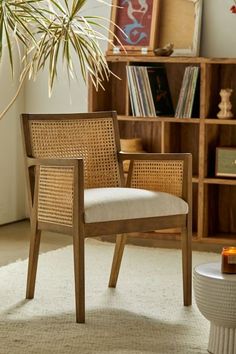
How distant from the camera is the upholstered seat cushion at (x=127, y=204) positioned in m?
3.68

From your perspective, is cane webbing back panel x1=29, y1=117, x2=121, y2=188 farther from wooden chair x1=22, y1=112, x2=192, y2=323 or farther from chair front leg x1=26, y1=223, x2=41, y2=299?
chair front leg x1=26, y1=223, x2=41, y2=299

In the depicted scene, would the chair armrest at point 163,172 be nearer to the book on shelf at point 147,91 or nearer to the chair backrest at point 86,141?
the chair backrest at point 86,141

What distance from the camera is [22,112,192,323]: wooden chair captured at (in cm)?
366

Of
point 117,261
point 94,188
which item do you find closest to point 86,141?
point 94,188

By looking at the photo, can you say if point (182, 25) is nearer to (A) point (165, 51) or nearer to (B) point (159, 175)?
(A) point (165, 51)

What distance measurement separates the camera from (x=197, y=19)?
5.36 m

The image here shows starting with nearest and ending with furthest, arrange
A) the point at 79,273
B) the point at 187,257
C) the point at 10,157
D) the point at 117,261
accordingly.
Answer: the point at 79,273 → the point at 187,257 → the point at 117,261 → the point at 10,157

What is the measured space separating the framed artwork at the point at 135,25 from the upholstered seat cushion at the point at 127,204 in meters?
1.67

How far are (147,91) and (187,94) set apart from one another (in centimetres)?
26

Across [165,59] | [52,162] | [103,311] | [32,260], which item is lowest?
[103,311]

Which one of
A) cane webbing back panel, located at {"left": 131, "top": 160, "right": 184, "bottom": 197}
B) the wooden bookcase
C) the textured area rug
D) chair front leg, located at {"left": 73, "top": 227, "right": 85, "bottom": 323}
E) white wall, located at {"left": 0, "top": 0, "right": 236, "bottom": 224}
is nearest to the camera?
the textured area rug

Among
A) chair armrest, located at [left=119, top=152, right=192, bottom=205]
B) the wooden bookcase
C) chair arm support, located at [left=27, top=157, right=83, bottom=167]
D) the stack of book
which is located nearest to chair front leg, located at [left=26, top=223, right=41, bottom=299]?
chair arm support, located at [left=27, top=157, right=83, bottom=167]

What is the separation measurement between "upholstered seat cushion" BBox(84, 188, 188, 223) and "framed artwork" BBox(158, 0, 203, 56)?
1.65 meters

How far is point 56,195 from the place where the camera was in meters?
3.81
